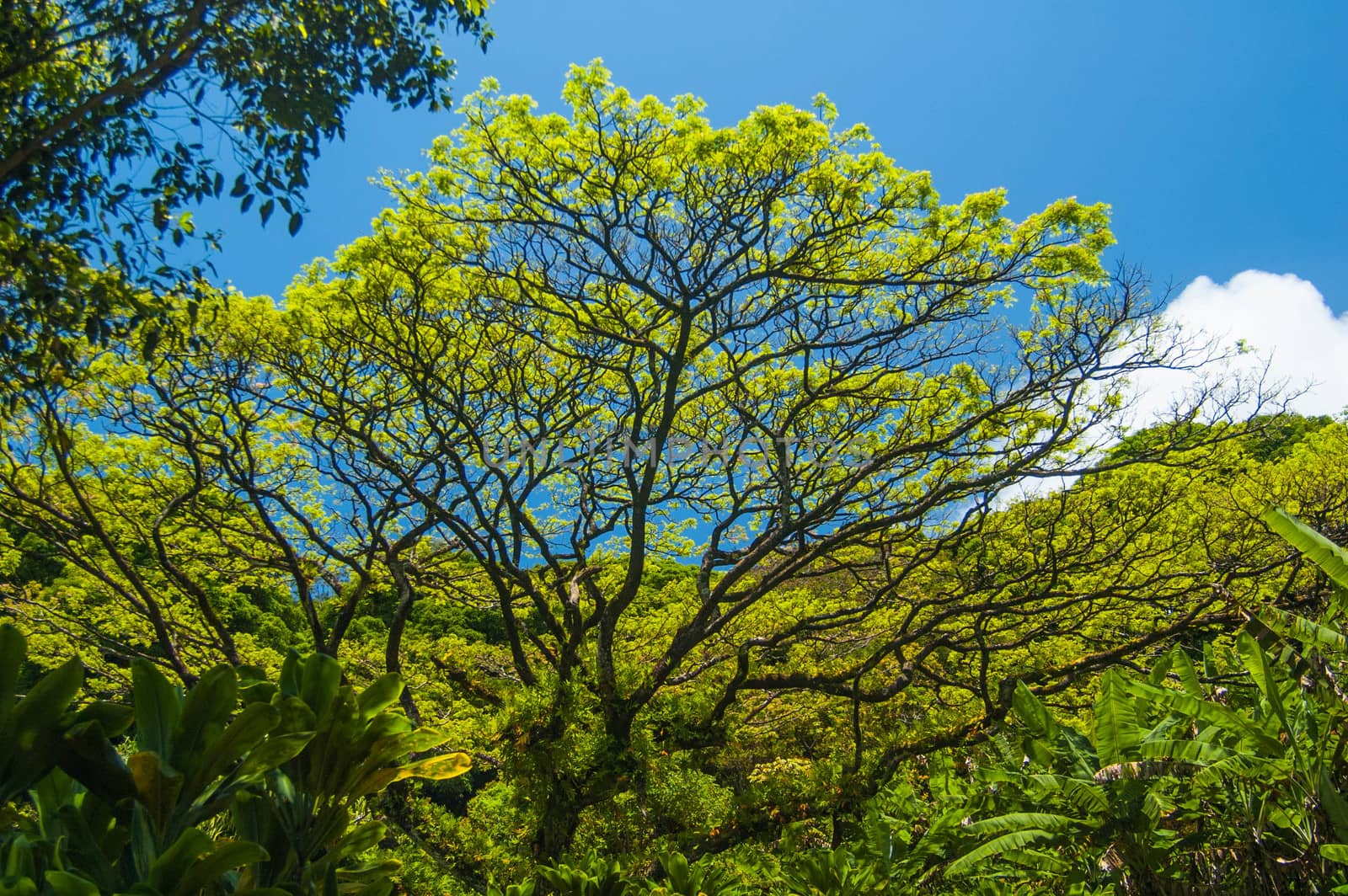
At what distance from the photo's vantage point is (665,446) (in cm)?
681

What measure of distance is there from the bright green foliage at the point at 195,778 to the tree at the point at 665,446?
4122mm

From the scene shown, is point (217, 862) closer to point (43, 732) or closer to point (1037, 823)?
point (43, 732)

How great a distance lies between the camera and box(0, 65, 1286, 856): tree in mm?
5824

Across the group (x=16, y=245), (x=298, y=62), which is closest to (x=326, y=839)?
(x=16, y=245)

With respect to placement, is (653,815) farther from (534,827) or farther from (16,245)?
(16,245)

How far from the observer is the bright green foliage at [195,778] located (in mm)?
1263

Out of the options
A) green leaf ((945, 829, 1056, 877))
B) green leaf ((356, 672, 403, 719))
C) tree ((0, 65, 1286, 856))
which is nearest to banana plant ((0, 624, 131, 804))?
green leaf ((356, 672, 403, 719))

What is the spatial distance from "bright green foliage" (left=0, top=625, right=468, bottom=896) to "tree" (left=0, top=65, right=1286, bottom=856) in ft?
13.5

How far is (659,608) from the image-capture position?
37.0ft

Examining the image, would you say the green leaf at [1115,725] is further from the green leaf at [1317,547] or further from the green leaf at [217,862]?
the green leaf at [217,862]

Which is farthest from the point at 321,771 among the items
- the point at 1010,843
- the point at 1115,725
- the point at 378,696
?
the point at 1115,725

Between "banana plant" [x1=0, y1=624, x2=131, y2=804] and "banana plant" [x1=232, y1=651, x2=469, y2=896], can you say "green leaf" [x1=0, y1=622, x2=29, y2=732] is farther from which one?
"banana plant" [x1=232, y1=651, x2=469, y2=896]

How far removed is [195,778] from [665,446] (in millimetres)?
5510

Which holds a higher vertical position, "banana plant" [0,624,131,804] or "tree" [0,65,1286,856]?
"tree" [0,65,1286,856]
